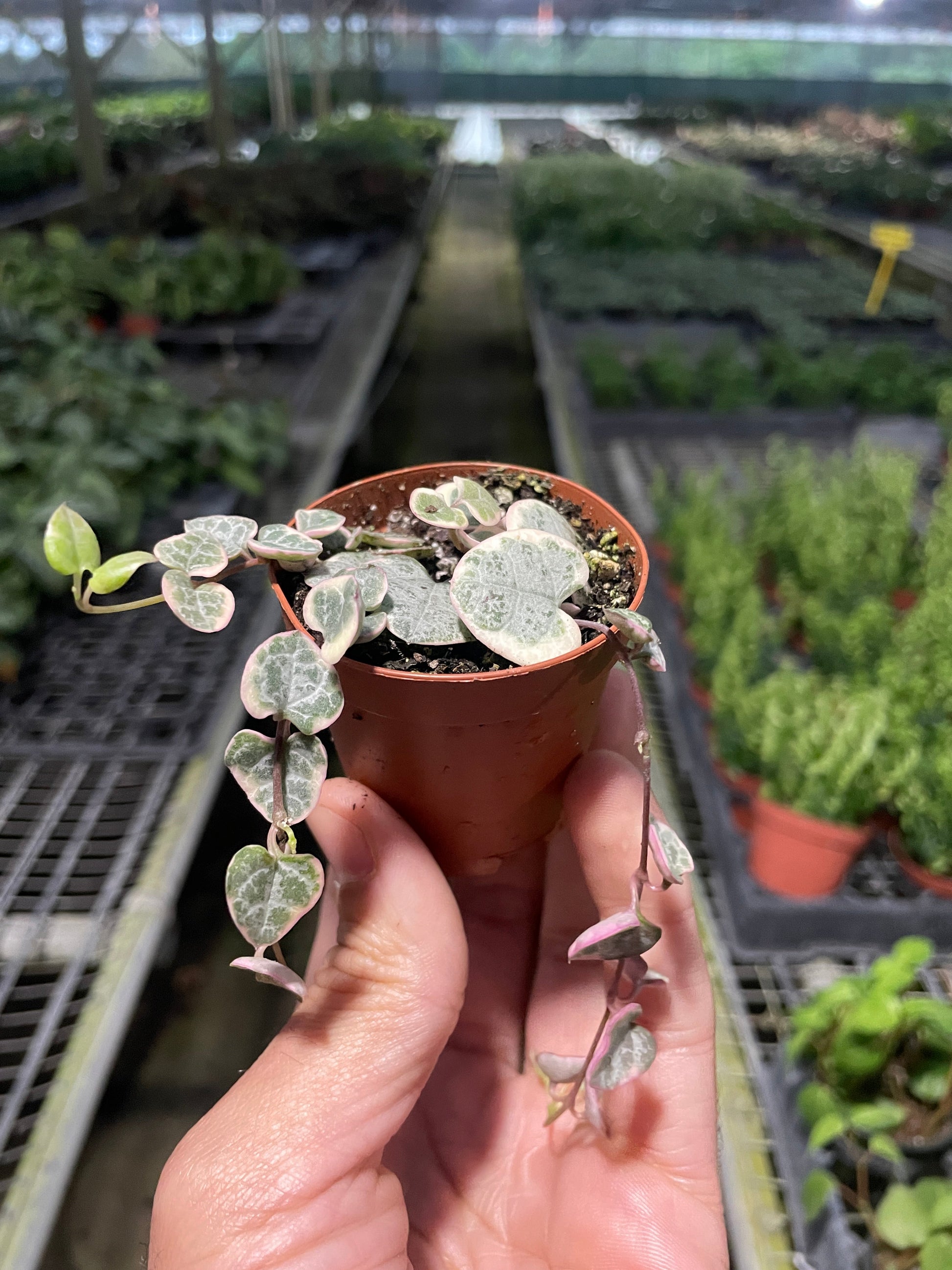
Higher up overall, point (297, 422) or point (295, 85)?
point (295, 85)

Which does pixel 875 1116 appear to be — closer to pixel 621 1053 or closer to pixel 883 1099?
pixel 883 1099

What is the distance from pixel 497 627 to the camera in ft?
1.42

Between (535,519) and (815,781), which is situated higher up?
(535,519)

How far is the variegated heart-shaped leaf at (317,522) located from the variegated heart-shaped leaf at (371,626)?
0.07 m

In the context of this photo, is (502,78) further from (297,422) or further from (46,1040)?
(46,1040)

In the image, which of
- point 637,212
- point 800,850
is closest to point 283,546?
point 800,850

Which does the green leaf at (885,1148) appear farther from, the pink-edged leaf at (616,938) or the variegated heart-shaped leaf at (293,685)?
the variegated heart-shaped leaf at (293,685)

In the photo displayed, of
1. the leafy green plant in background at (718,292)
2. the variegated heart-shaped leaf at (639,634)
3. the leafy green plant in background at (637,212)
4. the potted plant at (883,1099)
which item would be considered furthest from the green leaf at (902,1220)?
the leafy green plant in background at (637,212)

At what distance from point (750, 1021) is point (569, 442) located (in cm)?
143

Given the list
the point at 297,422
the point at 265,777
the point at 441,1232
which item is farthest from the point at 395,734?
the point at 297,422

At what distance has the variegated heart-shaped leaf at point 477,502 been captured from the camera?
1.62 feet

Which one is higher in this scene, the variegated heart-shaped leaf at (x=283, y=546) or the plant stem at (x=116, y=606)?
the variegated heart-shaped leaf at (x=283, y=546)

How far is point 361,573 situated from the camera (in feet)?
1.49

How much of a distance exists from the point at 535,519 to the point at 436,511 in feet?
0.21
